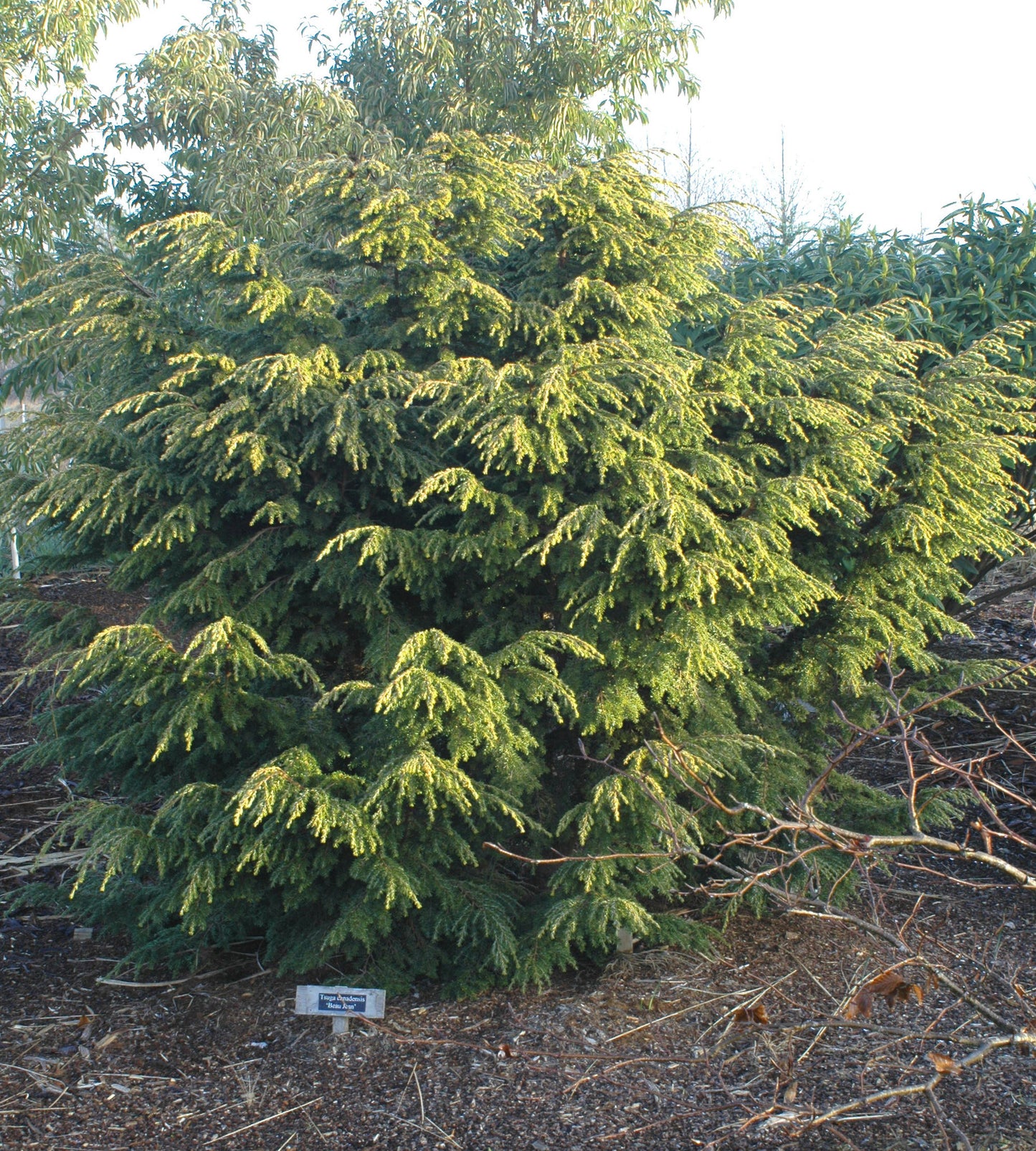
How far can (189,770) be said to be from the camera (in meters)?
4.07

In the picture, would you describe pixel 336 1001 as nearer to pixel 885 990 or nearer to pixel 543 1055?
pixel 543 1055

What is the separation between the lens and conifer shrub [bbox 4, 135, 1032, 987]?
3666 mm

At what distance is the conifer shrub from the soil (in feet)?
0.78

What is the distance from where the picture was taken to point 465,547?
3.82 meters

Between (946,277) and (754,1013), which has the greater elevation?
(946,277)

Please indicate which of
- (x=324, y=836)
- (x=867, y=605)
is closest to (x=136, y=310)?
(x=324, y=836)

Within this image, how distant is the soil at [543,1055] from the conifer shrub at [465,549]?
0.24 m

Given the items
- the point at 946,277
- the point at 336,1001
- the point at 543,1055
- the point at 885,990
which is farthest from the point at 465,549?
the point at 946,277

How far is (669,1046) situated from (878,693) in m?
1.72

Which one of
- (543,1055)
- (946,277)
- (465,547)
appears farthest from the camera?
(946,277)

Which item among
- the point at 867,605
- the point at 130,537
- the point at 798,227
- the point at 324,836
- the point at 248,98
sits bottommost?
the point at 324,836

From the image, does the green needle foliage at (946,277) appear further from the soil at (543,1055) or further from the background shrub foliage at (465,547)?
the soil at (543,1055)

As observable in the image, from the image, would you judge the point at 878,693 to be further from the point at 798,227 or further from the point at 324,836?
the point at 798,227

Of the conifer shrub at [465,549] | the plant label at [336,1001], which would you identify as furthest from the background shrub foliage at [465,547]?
the plant label at [336,1001]
